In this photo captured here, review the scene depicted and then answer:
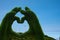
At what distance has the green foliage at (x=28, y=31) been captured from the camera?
13.5 metres

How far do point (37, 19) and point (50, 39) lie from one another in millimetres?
5212

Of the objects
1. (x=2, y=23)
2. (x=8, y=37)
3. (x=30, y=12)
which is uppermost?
(x=30, y=12)

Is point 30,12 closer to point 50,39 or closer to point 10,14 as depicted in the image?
point 10,14

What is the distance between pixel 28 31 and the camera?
44.5 feet

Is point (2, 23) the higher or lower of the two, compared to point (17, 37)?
higher

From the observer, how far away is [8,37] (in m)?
13.5

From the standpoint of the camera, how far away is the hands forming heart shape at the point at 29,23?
1350 cm

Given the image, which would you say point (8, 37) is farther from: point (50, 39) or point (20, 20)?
point (50, 39)

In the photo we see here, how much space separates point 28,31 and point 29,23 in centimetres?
59

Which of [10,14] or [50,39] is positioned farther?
[50,39]

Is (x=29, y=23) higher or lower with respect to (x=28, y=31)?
higher

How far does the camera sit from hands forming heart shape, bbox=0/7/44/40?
44.3 ft

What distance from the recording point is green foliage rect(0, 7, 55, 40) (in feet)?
44.3

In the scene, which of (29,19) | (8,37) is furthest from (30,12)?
(8,37)
